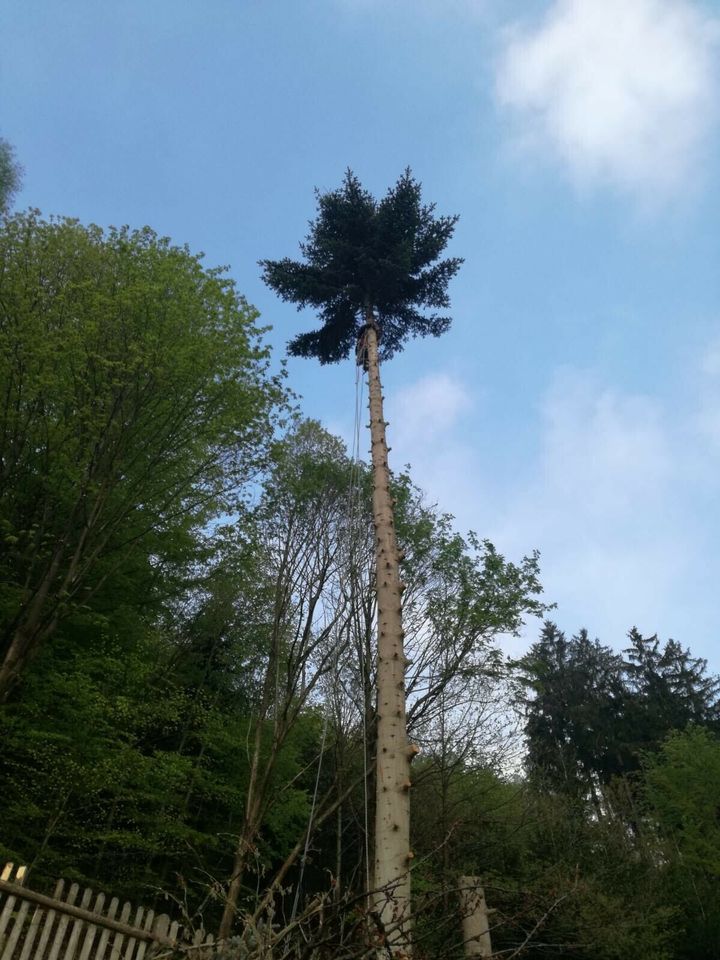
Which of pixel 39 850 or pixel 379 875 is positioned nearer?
pixel 379 875

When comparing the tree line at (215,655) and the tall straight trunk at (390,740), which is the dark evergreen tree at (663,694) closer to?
the tree line at (215,655)

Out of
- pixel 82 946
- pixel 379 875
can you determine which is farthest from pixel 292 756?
pixel 379 875

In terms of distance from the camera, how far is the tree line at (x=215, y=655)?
26.1 ft

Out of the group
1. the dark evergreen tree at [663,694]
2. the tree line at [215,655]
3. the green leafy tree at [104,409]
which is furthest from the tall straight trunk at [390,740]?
the dark evergreen tree at [663,694]

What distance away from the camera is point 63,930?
5.20m

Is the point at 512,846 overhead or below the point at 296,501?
below

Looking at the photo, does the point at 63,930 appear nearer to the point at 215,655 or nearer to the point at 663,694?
the point at 215,655

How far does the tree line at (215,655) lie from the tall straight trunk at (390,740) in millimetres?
716

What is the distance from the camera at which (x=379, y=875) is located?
14.9 feet

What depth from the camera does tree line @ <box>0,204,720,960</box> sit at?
795 cm

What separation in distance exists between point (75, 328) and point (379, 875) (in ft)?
23.2

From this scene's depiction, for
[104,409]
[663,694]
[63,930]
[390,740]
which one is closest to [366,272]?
[104,409]

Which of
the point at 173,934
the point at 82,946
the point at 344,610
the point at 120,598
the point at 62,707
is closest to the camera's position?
the point at 82,946

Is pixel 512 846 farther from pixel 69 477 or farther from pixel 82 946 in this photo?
pixel 69 477
